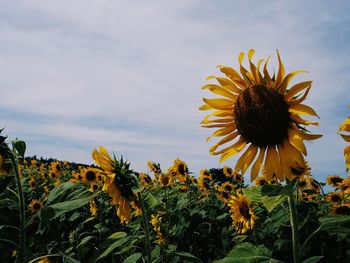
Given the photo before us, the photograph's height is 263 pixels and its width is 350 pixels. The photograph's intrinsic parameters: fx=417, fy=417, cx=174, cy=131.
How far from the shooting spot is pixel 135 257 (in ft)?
10.2

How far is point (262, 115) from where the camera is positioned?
2.70m

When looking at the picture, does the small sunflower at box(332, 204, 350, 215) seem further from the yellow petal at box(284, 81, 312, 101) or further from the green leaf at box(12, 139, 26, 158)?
the green leaf at box(12, 139, 26, 158)

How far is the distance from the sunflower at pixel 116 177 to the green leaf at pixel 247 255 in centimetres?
118

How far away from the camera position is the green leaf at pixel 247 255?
2.64 m

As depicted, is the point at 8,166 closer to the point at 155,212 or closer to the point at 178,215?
the point at 178,215

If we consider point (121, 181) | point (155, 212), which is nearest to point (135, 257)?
point (121, 181)

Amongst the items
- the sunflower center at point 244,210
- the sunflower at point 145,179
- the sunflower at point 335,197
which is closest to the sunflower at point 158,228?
the sunflower center at point 244,210

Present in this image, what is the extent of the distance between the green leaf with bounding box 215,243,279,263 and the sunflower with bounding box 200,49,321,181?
1.58ft

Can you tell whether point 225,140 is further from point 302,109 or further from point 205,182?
point 205,182

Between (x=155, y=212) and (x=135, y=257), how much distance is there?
216 inches

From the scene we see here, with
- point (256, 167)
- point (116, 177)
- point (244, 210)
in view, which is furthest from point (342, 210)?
point (116, 177)

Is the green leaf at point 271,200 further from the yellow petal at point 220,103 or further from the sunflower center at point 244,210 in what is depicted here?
the sunflower center at point 244,210

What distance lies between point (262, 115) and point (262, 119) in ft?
0.09

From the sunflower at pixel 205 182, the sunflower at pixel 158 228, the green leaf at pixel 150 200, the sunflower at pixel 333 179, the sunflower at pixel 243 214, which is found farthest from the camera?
the sunflower at pixel 205 182
